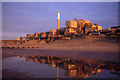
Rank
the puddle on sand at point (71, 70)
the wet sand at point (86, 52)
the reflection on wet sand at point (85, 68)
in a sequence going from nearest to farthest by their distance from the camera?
the puddle on sand at point (71, 70) → the reflection on wet sand at point (85, 68) → the wet sand at point (86, 52)

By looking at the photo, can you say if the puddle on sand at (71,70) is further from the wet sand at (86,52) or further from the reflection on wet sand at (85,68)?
the wet sand at (86,52)

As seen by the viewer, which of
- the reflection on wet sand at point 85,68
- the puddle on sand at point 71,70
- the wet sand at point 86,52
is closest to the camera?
the puddle on sand at point 71,70

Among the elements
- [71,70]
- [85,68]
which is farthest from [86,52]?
[71,70]

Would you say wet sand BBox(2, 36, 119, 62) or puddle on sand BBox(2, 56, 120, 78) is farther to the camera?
wet sand BBox(2, 36, 119, 62)

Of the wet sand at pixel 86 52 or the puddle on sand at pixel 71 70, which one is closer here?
the puddle on sand at pixel 71 70

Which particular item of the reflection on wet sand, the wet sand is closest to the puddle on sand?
the reflection on wet sand

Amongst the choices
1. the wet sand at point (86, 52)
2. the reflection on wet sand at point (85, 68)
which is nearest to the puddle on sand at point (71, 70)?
the reflection on wet sand at point (85, 68)

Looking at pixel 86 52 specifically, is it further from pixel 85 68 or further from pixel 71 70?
pixel 71 70

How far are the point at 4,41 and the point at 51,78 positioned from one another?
6875cm

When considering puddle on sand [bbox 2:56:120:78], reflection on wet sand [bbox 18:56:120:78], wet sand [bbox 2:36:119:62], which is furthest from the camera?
wet sand [bbox 2:36:119:62]

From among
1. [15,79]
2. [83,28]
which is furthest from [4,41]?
[15,79]

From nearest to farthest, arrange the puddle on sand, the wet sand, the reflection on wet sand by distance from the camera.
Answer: the puddle on sand
the reflection on wet sand
the wet sand

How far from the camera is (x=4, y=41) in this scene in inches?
2461

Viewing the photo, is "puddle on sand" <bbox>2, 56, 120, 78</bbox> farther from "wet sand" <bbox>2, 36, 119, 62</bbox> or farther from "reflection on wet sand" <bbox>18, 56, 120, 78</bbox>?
"wet sand" <bbox>2, 36, 119, 62</bbox>
